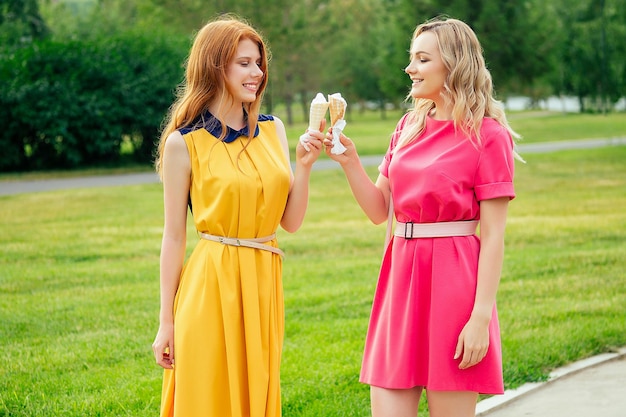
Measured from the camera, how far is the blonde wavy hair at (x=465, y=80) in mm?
3488

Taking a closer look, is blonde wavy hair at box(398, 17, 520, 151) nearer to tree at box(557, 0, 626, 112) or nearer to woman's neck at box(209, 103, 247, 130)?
woman's neck at box(209, 103, 247, 130)

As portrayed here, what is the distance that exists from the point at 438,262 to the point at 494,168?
44 centimetres

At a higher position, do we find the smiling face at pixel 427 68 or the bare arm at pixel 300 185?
the smiling face at pixel 427 68

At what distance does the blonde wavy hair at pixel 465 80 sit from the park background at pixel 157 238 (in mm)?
2441

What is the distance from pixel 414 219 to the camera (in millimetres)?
3592

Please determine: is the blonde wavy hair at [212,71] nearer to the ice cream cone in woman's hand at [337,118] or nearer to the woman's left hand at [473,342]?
the ice cream cone in woman's hand at [337,118]

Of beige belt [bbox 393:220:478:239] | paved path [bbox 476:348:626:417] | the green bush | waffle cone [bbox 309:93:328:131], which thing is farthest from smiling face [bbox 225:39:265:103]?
the green bush

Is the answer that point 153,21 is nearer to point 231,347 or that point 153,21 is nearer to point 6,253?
point 6,253

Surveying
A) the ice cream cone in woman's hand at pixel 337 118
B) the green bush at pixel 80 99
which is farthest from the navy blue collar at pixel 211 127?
the green bush at pixel 80 99

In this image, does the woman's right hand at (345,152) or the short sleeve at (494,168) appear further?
the woman's right hand at (345,152)

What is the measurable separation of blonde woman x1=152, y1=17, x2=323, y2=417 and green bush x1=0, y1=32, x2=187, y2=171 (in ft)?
65.3

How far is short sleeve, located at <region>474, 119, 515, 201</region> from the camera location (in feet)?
11.2

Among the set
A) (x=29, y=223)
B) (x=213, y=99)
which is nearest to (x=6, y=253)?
(x=29, y=223)

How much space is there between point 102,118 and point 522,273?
16399mm
